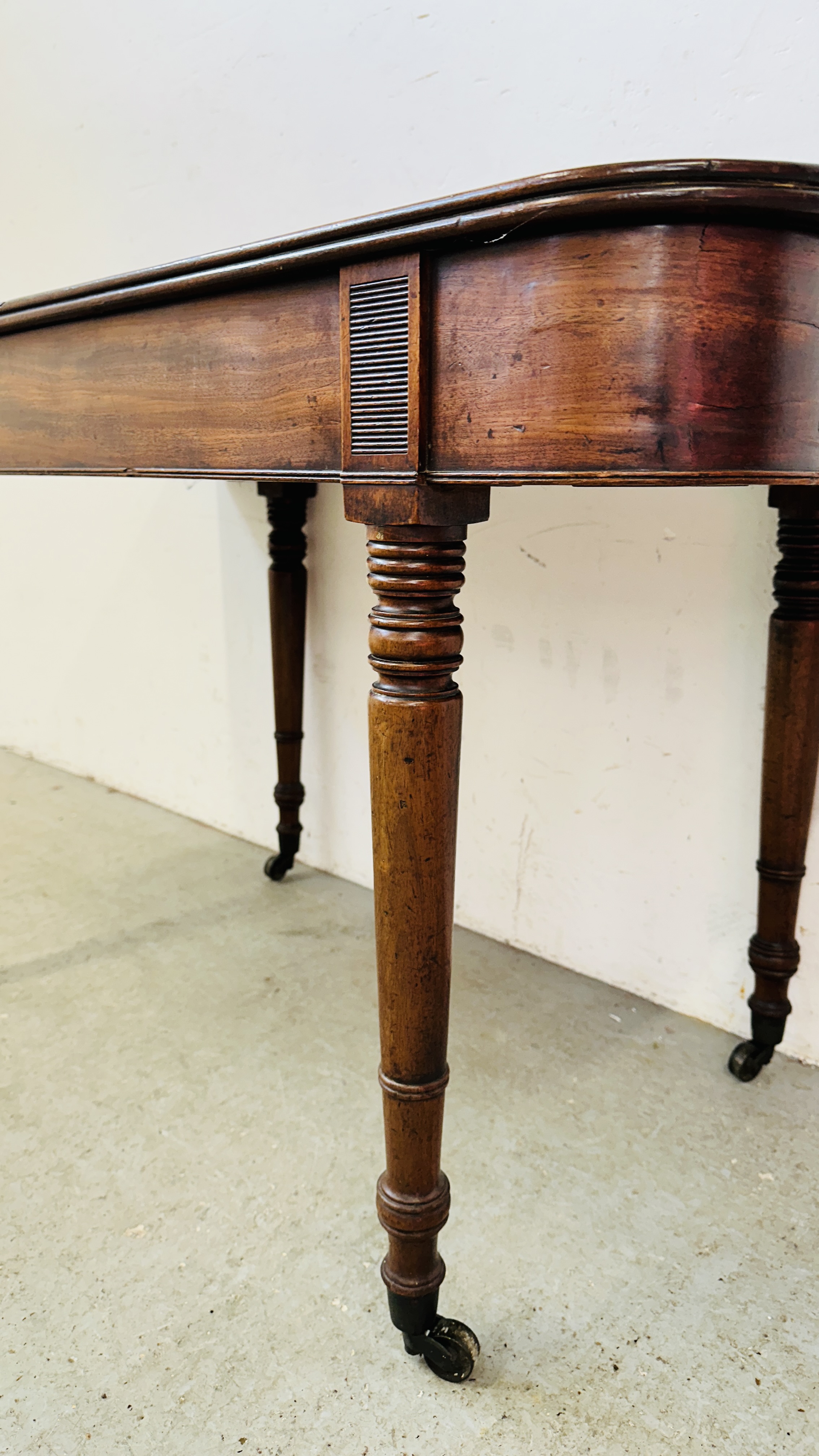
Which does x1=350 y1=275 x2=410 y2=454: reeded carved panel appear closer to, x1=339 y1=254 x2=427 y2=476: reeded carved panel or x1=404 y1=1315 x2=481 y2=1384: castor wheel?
x1=339 y1=254 x2=427 y2=476: reeded carved panel

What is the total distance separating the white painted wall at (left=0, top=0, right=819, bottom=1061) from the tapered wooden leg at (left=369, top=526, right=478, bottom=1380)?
64cm

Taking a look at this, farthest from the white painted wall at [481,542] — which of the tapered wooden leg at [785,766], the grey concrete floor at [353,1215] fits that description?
the grey concrete floor at [353,1215]

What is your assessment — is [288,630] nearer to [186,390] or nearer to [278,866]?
[278,866]

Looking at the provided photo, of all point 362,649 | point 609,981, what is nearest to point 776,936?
point 609,981

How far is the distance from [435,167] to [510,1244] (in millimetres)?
1356

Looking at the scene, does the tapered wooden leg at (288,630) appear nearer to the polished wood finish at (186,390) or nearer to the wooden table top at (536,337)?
the polished wood finish at (186,390)

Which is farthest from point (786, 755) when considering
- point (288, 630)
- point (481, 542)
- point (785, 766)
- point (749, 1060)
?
point (288, 630)

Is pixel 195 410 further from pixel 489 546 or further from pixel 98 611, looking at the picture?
pixel 98 611

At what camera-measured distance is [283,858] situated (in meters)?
1.74

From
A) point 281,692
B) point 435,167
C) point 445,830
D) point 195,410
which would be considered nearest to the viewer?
point 445,830

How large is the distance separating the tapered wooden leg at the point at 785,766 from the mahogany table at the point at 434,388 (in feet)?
1.17

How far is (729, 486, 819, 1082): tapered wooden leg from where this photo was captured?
41.6 inches

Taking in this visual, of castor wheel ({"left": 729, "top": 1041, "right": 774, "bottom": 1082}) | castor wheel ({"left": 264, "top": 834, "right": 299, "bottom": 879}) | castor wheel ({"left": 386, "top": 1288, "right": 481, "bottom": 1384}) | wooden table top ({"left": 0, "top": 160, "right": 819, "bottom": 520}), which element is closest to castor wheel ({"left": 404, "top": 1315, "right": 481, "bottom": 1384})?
castor wheel ({"left": 386, "top": 1288, "right": 481, "bottom": 1384})

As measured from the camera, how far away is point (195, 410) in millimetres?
816
